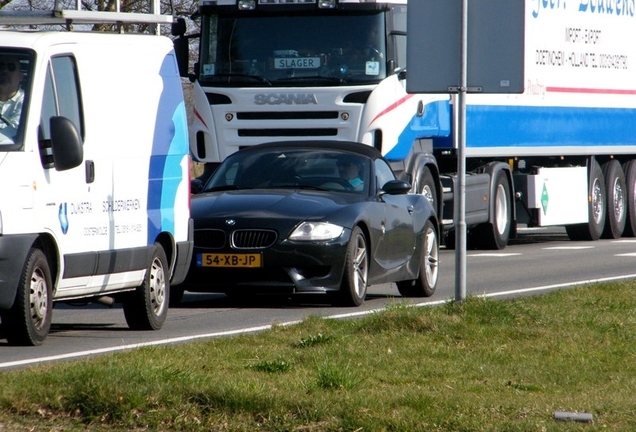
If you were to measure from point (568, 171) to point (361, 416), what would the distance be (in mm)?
20836

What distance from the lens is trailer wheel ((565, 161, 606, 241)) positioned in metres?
28.4

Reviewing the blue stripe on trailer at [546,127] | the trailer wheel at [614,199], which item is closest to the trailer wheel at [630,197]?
the trailer wheel at [614,199]

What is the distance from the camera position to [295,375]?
8.94m

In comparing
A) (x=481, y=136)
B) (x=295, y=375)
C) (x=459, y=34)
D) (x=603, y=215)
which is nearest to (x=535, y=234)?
(x=603, y=215)

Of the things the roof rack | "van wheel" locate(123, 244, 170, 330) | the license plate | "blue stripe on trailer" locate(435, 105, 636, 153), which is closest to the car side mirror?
the license plate

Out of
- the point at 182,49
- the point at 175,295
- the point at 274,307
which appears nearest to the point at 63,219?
the point at 274,307

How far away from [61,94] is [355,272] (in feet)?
13.4

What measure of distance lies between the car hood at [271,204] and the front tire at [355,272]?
1.15 feet

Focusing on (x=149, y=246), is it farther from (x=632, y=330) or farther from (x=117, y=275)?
(x=632, y=330)

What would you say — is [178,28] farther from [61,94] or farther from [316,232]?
[61,94]

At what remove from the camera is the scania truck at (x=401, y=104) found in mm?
20250

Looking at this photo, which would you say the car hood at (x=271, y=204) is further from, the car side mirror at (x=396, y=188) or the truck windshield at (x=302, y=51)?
the truck windshield at (x=302, y=51)

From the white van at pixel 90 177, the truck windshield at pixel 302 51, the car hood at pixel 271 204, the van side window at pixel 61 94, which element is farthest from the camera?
the truck windshield at pixel 302 51

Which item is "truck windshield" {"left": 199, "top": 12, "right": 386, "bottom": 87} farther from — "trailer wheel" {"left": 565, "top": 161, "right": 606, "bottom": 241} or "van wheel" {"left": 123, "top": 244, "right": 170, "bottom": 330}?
"trailer wheel" {"left": 565, "top": 161, "right": 606, "bottom": 241}
